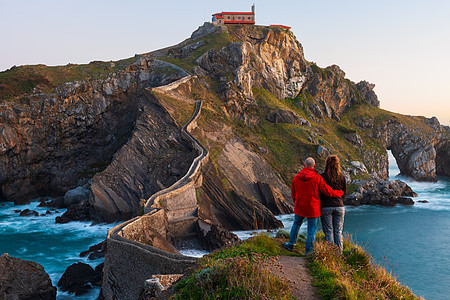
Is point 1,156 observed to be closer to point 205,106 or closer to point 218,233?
point 205,106

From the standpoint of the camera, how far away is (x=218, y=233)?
29.6m

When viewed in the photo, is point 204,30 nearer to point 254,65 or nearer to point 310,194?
point 254,65

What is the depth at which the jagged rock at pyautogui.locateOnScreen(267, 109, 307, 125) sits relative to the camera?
189ft

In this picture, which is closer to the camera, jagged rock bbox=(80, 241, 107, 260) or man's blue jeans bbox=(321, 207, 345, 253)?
man's blue jeans bbox=(321, 207, 345, 253)

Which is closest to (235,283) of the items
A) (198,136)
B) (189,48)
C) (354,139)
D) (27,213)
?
(198,136)

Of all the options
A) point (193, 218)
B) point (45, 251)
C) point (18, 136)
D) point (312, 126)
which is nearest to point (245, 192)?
point (193, 218)

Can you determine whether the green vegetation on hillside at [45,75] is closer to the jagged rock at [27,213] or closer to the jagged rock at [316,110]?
the jagged rock at [27,213]

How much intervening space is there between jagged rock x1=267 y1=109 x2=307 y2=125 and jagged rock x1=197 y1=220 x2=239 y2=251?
3065cm

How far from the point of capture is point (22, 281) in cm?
2078

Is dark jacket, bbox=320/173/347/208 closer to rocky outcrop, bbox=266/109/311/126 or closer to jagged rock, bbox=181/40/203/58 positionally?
rocky outcrop, bbox=266/109/311/126

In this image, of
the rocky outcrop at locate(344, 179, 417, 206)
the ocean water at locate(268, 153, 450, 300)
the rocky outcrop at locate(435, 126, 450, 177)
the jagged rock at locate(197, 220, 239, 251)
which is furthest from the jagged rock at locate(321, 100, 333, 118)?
the jagged rock at locate(197, 220, 239, 251)

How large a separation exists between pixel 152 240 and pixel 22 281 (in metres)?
8.36

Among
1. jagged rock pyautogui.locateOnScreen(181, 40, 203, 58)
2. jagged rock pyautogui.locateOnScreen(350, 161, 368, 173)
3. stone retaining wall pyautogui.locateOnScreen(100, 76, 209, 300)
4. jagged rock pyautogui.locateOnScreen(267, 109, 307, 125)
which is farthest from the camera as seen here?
jagged rock pyautogui.locateOnScreen(181, 40, 203, 58)

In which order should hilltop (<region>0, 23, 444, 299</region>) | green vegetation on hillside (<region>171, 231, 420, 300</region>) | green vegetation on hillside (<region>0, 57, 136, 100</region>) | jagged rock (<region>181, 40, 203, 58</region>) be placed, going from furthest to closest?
jagged rock (<region>181, 40, 203, 58</region>)
green vegetation on hillside (<region>0, 57, 136, 100</region>)
hilltop (<region>0, 23, 444, 299</region>)
green vegetation on hillside (<region>171, 231, 420, 300</region>)
